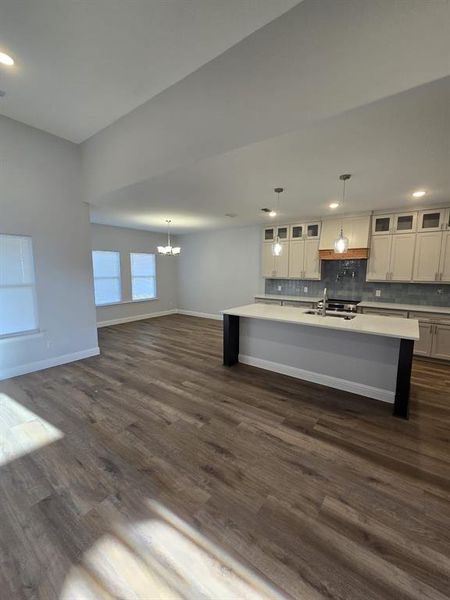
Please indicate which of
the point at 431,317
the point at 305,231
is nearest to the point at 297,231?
the point at 305,231

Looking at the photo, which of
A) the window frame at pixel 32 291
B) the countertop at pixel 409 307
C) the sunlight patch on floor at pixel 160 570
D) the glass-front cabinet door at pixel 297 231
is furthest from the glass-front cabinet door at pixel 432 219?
the window frame at pixel 32 291

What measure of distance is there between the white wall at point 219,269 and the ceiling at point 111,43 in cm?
435

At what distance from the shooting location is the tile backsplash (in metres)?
4.75

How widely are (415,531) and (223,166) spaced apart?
344 cm

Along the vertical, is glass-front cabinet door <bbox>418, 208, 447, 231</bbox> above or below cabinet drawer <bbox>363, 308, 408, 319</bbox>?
above

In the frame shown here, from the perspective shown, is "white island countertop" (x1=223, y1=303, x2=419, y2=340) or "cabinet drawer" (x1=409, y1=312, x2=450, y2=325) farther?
"cabinet drawer" (x1=409, y1=312, x2=450, y2=325)

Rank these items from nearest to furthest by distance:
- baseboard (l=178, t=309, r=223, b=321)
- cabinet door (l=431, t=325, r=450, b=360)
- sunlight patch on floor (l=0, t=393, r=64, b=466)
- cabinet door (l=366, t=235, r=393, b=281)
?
1. sunlight patch on floor (l=0, t=393, r=64, b=466)
2. cabinet door (l=431, t=325, r=450, b=360)
3. cabinet door (l=366, t=235, r=393, b=281)
4. baseboard (l=178, t=309, r=223, b=321)

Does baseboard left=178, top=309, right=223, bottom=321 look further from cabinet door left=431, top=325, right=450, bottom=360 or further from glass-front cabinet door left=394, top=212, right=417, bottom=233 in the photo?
cabinet door left=431, top=325, right=450, bottom=360

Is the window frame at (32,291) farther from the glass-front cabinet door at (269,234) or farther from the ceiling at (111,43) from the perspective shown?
the glass-front cabinet door at (269,234)

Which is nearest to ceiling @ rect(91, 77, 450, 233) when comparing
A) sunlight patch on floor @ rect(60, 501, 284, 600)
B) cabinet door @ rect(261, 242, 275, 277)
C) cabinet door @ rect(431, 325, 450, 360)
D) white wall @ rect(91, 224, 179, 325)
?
cabinet door @ rect(261, 242, 275, 277)

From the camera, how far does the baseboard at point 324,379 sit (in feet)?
9.89

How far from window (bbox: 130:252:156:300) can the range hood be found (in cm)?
508

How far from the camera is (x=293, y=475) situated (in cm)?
192

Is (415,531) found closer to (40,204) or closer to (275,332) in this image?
(275,332)
